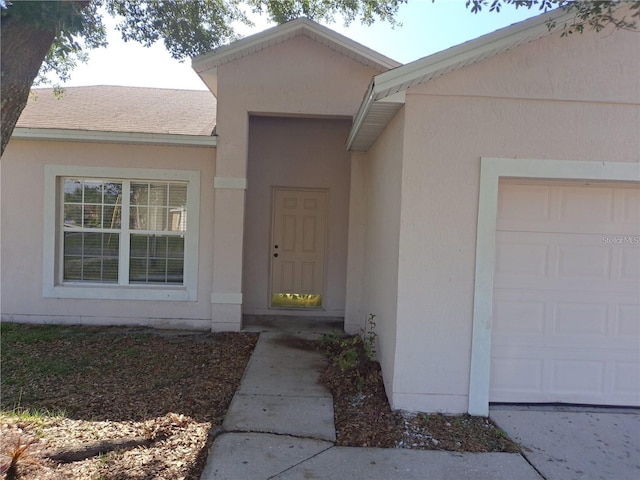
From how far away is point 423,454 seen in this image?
3221 mm

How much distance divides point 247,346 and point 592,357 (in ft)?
14.5

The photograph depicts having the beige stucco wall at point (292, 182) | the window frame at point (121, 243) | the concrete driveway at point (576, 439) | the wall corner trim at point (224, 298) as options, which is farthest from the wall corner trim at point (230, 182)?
the concrete driveway at point (576, 439)

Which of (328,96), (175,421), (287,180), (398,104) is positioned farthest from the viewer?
(287,180)

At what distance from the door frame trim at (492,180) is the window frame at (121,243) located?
4.80 m

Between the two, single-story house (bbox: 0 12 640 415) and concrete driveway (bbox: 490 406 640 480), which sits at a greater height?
single-story house (bbox: 0 12 640 415)

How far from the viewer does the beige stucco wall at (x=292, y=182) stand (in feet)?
25.8

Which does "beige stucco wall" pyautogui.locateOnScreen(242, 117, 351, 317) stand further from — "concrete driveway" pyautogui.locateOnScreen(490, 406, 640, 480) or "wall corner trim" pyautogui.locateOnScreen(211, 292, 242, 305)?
"concrete driveway" pyautogui.locateOnScreen(490, 406, 640, 480)

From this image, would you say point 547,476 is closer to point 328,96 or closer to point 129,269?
point 328,96

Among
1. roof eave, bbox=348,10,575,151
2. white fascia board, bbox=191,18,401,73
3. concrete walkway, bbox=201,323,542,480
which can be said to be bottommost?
concrete walkway, bbox=201,323,542,480

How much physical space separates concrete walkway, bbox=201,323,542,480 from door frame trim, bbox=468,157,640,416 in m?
1.12

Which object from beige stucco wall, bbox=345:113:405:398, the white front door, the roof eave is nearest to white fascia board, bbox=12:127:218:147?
the white front door

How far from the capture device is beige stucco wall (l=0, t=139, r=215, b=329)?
22.2 feet

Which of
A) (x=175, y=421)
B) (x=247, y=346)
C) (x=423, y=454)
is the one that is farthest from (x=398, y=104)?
(x=247, y=346)

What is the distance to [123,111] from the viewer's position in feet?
26.9
